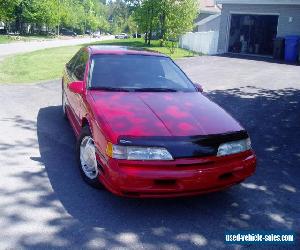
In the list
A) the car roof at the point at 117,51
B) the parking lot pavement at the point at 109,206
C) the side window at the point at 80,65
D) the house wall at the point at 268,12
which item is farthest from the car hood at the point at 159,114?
the house wall at the point at 268,12

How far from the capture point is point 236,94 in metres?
10.9

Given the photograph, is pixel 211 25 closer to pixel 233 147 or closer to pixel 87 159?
pixel 87 159

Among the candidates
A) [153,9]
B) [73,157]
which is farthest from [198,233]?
[153,9]

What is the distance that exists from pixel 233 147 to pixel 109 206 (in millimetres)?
1524

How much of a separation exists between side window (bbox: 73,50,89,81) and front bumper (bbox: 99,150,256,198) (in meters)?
2.18

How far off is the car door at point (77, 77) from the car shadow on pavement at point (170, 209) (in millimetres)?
575

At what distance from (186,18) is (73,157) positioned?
22.2 meters

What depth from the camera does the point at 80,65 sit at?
6078 mm

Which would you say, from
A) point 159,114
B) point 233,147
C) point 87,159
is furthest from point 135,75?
point 233,147

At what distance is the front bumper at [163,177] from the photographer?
377 cm

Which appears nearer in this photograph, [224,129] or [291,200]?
[224,129]

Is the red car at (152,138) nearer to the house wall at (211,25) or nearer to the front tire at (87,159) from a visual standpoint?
the front tire at (87,159)

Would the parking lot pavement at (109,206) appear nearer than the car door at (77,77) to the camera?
Yes

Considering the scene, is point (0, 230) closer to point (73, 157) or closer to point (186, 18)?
point (73, 157)
